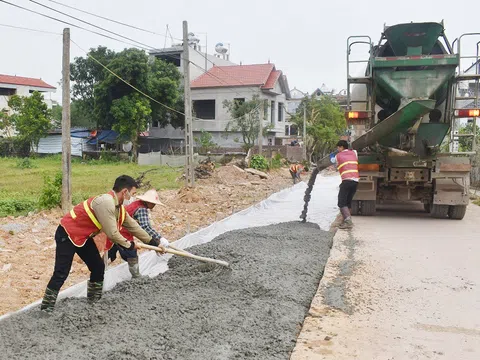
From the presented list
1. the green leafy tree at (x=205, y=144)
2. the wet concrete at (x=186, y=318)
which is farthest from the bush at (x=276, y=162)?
the wet concrete at (x=186, y=318)

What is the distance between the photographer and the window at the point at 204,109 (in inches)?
1182

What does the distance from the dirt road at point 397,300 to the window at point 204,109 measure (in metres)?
23.4

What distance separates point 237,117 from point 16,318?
2249 centimetres

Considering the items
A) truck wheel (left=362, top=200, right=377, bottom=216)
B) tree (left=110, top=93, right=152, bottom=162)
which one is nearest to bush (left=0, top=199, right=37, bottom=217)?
truck wheel (left=362, top=200, right=377, bottom=216)

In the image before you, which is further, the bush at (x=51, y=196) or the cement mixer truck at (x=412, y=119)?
the bush at (x=51, y=196)

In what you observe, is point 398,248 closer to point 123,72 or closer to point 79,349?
point 79,349

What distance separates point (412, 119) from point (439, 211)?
2.27 metres

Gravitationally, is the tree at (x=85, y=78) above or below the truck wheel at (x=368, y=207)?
above

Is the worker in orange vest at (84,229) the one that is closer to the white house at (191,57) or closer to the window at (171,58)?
the white house at (191,57)

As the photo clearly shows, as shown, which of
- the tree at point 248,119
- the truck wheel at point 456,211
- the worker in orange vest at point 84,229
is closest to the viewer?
the worker in orange vest at point 84,229

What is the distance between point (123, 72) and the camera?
24.6 m

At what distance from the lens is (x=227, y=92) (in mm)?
28562

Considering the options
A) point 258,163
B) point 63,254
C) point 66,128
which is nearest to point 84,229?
point 63,254

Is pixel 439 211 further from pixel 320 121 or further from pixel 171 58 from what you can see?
pixel 171 58
